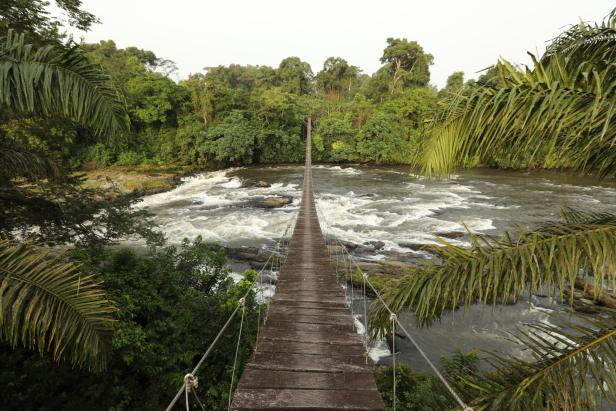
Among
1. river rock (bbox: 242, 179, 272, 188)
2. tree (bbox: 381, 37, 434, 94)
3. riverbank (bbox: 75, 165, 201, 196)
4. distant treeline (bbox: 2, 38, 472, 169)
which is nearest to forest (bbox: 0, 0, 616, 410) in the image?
riverbank (bbox: 75, 165, 201, 196)

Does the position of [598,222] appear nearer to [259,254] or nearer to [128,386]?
[128,386]

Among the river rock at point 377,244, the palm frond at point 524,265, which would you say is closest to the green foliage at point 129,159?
the river rock at point 377,244

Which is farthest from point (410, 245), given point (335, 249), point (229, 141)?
point (229, 141)

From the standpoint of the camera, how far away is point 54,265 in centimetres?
133

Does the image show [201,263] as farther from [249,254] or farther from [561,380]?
[561,380]

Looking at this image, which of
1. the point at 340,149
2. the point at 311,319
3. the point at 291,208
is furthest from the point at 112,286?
the point at 340,149

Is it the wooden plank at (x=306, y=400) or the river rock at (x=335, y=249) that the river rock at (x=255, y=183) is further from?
the wooden plank at (x=306, y=400)

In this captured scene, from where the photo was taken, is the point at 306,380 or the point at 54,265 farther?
the point at 306,380

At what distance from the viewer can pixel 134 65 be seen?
21172mm

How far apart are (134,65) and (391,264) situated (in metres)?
23.2

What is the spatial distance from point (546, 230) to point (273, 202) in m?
9.83

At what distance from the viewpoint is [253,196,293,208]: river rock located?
10766mm

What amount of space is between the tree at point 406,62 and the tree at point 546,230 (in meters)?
27.5

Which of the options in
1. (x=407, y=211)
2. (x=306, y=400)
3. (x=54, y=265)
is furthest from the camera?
(x=407, y=211)
